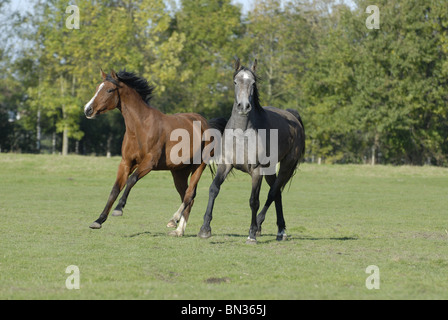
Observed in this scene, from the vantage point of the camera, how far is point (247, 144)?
444 inches

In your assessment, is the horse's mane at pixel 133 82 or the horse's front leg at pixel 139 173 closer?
the horse's front leg at pixel 139 173

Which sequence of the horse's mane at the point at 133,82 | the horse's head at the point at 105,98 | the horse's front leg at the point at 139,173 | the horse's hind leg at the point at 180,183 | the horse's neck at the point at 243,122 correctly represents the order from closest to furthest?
the horse's neck at the point at 243,122 < the horse's front leg at the point at 139,173 < the horse's head at the point at 105,98 < the horse's mane at the point at 133,82 < the horse's hind leg at the point at 180,183

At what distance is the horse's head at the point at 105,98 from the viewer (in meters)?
12.1

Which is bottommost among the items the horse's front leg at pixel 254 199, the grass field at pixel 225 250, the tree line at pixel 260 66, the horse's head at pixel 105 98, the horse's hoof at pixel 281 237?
the grass field at pixel 225 250

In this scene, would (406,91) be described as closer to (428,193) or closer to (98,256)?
(428,193)

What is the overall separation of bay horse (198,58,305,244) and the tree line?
1130 inches

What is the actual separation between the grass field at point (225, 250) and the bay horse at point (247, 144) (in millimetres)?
688

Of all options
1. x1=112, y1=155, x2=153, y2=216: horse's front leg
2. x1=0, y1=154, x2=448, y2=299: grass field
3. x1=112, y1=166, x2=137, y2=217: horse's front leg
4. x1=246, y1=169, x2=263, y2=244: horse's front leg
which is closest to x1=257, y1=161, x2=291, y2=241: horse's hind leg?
x1=0, y1=154, x2=448, y2=299: grass field

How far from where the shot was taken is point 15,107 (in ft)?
195

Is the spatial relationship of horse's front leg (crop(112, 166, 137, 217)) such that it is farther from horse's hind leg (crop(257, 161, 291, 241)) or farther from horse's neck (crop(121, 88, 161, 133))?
horse's hind leg (crop(257, 161, 291, 241))

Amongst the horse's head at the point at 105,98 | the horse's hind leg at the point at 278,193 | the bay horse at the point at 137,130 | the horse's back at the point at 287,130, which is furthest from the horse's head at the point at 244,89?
the horse's head at the point at 105,98

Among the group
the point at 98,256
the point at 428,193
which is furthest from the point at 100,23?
the point at 98,256

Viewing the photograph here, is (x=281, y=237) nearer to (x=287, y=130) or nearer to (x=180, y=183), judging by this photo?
(x=287, y=130)

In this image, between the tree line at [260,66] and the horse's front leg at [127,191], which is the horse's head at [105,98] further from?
the tree line at [260,66]
